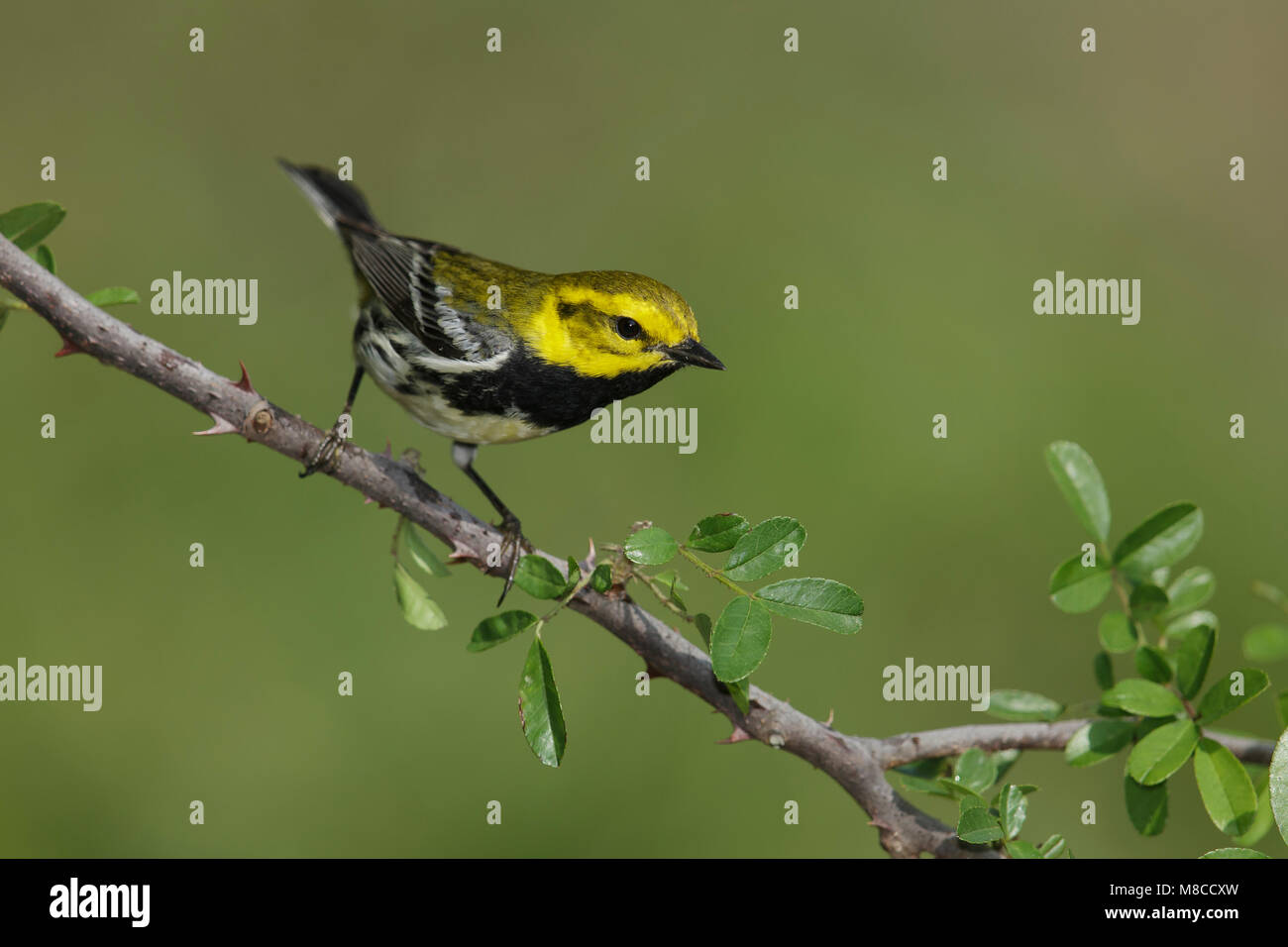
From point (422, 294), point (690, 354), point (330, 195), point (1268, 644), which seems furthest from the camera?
point (330, 195)

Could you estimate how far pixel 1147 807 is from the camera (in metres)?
2.92

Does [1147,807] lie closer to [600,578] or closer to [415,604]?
[600,578]

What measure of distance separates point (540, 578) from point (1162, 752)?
1623mm

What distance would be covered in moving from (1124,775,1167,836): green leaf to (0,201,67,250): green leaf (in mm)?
3319

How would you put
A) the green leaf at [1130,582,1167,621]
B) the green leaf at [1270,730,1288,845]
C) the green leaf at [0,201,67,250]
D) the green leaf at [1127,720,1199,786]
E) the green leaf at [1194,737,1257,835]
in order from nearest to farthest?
the green leaf at [1270,730,1288,845], the green leaf at [1194,737,1257,835], the green leaf at [1127,720,1199,786], the green leaf at [1130,582,1167,621], the green leaf at [0,201,67,250]

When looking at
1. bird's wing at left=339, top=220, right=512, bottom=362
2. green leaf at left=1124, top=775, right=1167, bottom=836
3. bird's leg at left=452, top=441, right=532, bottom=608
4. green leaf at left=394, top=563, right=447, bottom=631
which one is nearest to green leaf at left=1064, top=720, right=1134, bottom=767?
green leaf at left=1124, top=775, right=1167, bottom=836

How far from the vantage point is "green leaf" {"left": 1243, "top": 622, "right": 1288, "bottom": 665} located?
10.7 ft

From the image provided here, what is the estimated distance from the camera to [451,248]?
→ 16.3ft

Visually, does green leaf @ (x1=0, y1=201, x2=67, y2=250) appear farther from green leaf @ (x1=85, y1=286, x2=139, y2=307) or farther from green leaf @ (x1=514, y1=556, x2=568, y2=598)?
green leaf @ (x1=514, y1=556, x2=568, y2=598)

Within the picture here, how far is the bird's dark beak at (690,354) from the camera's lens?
3924mm

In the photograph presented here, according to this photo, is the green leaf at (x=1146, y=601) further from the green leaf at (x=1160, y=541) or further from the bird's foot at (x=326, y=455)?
the bird's foot at (x=326, y=455)

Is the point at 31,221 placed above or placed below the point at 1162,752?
above

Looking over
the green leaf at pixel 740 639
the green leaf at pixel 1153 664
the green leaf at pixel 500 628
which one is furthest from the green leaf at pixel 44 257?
the green leaf at pixel 1153 664

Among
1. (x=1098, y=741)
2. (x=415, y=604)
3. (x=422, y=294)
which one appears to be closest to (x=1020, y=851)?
(x=1098, y=741)
